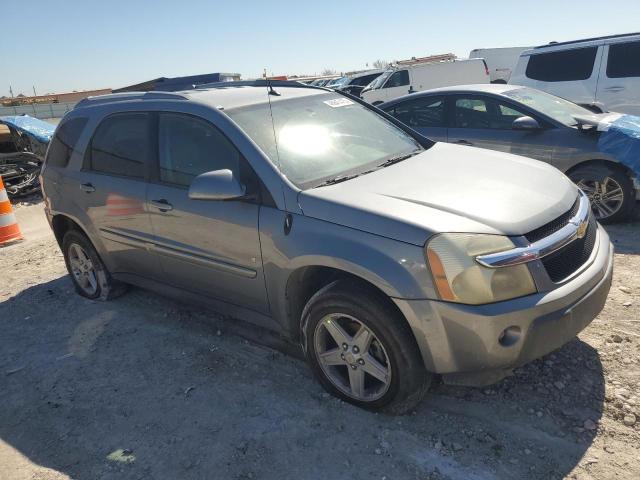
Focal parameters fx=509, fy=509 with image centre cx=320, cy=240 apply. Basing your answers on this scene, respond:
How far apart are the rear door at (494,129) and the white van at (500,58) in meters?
17.4

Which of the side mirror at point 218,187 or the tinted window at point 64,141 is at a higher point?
the tinted window at point 64,141

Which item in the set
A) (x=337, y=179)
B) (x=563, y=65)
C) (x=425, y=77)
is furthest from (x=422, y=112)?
(x=425, y=77)

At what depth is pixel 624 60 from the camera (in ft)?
26.0

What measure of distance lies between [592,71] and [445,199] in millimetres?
7100

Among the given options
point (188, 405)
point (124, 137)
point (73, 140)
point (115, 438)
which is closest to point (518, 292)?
point (188, 405)

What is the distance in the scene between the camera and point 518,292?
2.40 m

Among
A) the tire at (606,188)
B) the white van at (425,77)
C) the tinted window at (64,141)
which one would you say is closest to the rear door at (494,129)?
the tire at (606,188)

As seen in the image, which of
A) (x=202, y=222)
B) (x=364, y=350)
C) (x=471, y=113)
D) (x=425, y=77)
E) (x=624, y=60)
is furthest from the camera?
(x=425, y=77)

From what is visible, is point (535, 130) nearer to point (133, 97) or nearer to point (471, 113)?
point (471, 113)

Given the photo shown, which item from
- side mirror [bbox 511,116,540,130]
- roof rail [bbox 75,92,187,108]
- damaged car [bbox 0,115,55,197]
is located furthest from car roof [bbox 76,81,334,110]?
damaged car [bbox 0,115,55,197]

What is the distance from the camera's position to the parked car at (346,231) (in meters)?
2.41

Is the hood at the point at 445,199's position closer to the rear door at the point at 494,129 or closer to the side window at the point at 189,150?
the side window at the point at 189,150

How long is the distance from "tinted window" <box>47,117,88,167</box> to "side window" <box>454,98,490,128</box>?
4234 mm

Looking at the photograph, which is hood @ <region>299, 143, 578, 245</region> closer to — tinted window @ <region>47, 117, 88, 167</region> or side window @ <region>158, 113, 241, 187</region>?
side window @ <region>158, 113, 241, 187</region>
